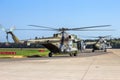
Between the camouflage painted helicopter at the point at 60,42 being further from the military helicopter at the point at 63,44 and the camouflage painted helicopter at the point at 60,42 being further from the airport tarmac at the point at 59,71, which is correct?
the airport tarmac at the point at 59,71

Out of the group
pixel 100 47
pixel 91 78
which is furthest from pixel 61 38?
pixel 100 47

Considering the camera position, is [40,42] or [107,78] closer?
[107,78]

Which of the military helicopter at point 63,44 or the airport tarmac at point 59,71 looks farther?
the military helicopter at point 63,44

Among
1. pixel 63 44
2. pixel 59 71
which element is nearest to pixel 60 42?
pixel 63 44

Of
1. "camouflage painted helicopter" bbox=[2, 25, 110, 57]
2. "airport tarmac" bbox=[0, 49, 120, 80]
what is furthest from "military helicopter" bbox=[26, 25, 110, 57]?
"airport tarmac" bbox=[0, 49, 120, 80]

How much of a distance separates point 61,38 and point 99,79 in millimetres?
35777

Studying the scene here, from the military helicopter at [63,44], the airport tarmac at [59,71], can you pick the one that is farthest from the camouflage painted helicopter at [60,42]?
the airport tarmac at [59,71]

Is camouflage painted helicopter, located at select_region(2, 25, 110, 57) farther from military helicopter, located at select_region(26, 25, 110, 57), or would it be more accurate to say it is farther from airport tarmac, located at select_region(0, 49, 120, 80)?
airport tarmac, located at select_region(0, 49, 120, 80)

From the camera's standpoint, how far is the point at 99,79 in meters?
16.9

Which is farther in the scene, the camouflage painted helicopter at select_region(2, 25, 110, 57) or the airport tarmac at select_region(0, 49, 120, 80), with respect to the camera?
the camouflage painted helicopter at select_region(2, 25, 110, 57)

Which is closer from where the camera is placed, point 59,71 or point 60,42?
point 59,71

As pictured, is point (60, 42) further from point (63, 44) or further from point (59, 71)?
point (59, 71)

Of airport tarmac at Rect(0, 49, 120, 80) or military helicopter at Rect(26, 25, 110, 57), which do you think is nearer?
airport tarmac at Rect(0, 49, 120, 80)

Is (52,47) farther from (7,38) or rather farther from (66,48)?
(7,38)
